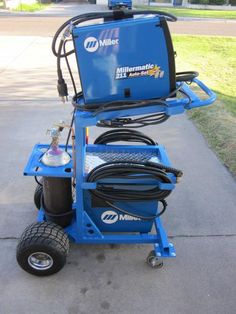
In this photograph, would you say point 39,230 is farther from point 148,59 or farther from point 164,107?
point 148,59

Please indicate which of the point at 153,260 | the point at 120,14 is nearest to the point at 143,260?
the point at 153,260

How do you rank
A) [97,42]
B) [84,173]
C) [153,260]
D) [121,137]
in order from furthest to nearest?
[121,137], [153,260], [84,173], [97,42]

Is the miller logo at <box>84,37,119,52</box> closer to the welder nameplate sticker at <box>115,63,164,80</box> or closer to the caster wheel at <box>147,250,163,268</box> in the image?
the welder nameplate sticker at <box>115,63,164,80</box>

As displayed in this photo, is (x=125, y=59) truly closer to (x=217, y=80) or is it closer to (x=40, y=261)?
(x=40, y=261)

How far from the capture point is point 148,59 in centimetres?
191

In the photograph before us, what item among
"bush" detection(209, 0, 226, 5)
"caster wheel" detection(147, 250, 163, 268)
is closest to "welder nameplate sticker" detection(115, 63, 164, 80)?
"caster wheel" detection(147, 250, 163, 268)

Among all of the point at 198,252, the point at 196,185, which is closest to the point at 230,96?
the point at 196,185

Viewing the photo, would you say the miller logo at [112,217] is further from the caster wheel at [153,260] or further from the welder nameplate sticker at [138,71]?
the welder nameplate sticker at [138,71]

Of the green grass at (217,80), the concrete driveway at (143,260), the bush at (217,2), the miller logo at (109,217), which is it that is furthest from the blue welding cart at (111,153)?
the bush at (217,2)

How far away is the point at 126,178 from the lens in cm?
232

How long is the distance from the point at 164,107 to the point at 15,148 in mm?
2525

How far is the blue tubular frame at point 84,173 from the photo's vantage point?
6.75 ft

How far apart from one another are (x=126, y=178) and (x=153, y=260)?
63cm

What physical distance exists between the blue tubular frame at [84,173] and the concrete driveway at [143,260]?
176 mm
